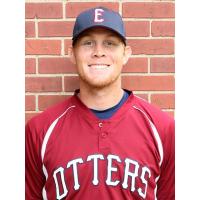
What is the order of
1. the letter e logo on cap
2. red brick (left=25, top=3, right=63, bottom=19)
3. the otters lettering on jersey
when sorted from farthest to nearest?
1. red brick (left=25, top=3, right=63, bottom=19)
2. the letter e logo on cap
3. the otters lettering on jersey

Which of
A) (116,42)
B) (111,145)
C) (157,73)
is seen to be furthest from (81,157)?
(157,73)

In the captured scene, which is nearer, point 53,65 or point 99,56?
point 99,56

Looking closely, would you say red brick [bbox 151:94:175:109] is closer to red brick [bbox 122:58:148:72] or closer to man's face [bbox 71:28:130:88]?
red brick [bbox 122:58:148:72]

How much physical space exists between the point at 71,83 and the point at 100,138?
50 cm

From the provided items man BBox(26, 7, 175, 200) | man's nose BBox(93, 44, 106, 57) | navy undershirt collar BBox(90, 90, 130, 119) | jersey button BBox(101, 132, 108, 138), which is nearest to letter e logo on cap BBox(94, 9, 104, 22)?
man BBox(26, 7, 175, 200)

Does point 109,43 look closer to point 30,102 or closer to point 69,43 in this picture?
point 69,43

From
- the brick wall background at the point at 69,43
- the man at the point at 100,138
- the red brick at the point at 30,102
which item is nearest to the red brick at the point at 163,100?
the brick wall background at the point at 69,43

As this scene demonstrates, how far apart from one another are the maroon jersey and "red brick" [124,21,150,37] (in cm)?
38

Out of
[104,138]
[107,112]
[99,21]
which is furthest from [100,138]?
[99,21]

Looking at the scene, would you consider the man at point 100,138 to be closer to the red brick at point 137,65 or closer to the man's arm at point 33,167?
the man's arm at point 33,167

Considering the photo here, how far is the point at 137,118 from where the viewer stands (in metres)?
1.86

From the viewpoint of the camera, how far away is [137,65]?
218 cm

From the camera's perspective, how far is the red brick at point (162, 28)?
2158 mm

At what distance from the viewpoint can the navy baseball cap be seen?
5.94ft
